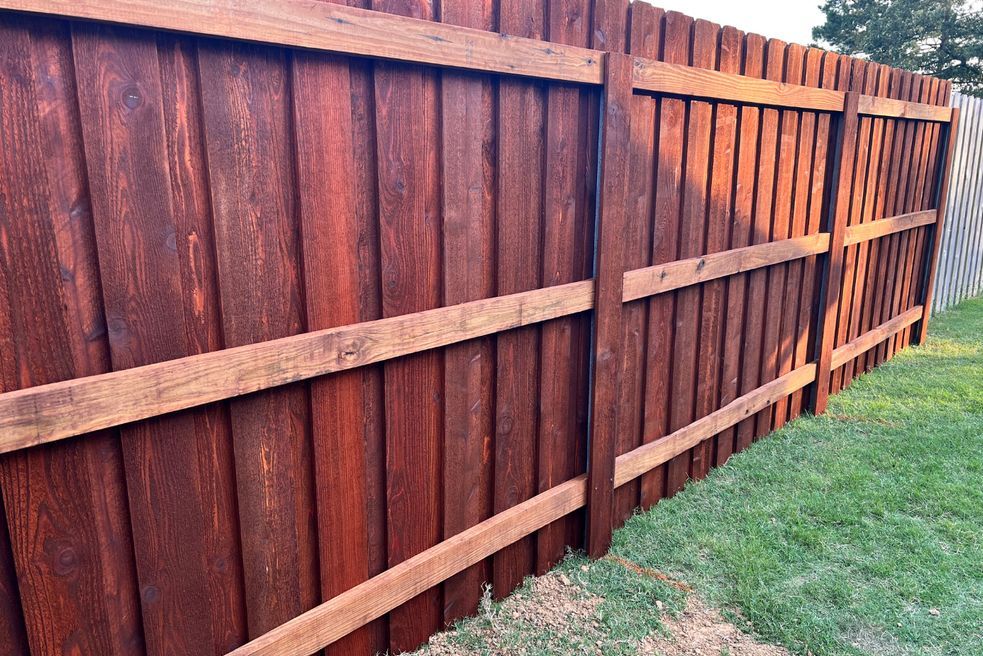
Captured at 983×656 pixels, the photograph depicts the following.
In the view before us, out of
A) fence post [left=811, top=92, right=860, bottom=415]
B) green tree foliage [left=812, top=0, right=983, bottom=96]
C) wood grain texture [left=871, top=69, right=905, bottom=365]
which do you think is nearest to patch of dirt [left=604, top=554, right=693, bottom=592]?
fence post [left=811, top=92, right=860, bottom=415]

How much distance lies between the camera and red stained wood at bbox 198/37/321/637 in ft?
5.22

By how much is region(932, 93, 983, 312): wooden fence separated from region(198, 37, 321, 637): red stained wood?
23.5 feet

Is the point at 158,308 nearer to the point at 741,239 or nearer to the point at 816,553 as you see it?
the point at 816,553

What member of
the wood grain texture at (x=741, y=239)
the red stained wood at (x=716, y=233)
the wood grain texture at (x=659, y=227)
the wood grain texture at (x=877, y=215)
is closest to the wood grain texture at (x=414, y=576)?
the wood grain texture at (x=659, y=227)

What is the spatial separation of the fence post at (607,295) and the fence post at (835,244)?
7.29 feet

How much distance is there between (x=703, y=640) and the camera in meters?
2.43

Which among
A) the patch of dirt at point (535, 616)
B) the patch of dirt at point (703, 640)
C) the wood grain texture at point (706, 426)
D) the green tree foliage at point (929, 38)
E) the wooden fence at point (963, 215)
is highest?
the green tree foliage at point (929, 38)

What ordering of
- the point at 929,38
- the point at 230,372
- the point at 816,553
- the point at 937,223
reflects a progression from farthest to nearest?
the point at 929,38 < the point at 937,223 < the point at 816,553 < the point at 230,372

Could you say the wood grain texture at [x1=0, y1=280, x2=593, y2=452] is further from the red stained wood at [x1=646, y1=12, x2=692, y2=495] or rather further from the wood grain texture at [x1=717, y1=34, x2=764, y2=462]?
the wood grain texture at [x1=717, y1=34, x2=764, y2=462]

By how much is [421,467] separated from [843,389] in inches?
155

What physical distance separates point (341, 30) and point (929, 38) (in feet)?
89.6

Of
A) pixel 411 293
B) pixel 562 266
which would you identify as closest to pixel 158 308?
pixel 411 293

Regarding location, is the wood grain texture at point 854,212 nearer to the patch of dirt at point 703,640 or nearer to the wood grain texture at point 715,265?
the wood grain texture at point 715,265

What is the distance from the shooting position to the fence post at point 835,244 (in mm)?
4266
